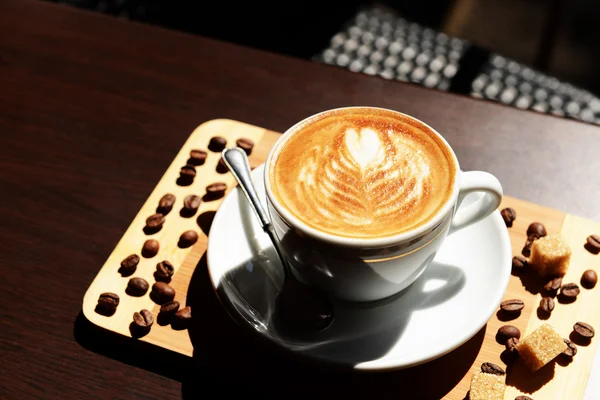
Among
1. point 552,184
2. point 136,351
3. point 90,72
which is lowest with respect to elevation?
point 136,351

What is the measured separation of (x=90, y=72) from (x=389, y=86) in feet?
2.47

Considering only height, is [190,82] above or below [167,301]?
above

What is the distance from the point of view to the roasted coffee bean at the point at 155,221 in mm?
1163

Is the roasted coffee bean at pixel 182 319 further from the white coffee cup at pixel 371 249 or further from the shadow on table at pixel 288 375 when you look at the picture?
the white coffee cup at pixel 371 249

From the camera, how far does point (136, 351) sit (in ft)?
3.27

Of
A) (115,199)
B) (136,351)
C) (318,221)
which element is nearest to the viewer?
(318,221)

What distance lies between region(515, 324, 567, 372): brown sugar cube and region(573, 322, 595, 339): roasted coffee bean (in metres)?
0.06

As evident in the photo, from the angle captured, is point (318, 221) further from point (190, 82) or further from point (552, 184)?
point (190, 82)

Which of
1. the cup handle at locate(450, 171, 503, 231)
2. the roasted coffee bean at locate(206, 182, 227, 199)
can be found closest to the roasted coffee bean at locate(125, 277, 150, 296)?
the roasted coffee bean at locate(206, 182, 227, 199)

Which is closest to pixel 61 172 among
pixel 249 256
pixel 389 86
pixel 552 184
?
pixel 249 256

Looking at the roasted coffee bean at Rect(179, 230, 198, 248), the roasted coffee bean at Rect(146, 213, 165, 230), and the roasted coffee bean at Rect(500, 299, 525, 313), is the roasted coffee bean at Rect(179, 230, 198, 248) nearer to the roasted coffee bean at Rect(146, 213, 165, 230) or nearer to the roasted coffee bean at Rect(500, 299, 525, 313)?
the roasted coffee bean at Rect(146, 213, 165, 230)

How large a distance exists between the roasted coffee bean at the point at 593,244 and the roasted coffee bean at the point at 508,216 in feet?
0.43

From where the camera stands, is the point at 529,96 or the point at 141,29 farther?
the point at 529,96

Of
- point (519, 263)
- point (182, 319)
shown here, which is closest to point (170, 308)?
point (182, 319)
